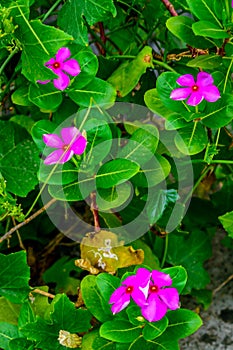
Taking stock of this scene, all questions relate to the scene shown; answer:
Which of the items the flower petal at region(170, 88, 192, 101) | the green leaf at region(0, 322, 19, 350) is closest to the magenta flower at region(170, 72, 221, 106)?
the flower petal at region(170, 88, 192, 101)

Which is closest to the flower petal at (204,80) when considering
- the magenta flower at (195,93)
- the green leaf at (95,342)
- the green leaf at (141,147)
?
the magenta flower at (195,93)

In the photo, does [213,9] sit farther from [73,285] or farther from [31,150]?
[73,285]

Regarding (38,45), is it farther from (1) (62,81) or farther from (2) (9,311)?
(2) (9,311)

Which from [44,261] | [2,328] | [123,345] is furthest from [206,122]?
[44,261]

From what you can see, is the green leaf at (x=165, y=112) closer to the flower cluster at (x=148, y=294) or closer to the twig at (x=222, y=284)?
the flower cluster at (x=148, y=294)

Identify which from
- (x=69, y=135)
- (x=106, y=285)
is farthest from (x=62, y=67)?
(x=106, y=285)

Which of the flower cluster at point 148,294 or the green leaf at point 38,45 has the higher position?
the green leaf at point 38,45

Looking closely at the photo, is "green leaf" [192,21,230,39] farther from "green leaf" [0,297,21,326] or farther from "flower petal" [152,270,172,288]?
"green leaf" [0,297,21,326]
